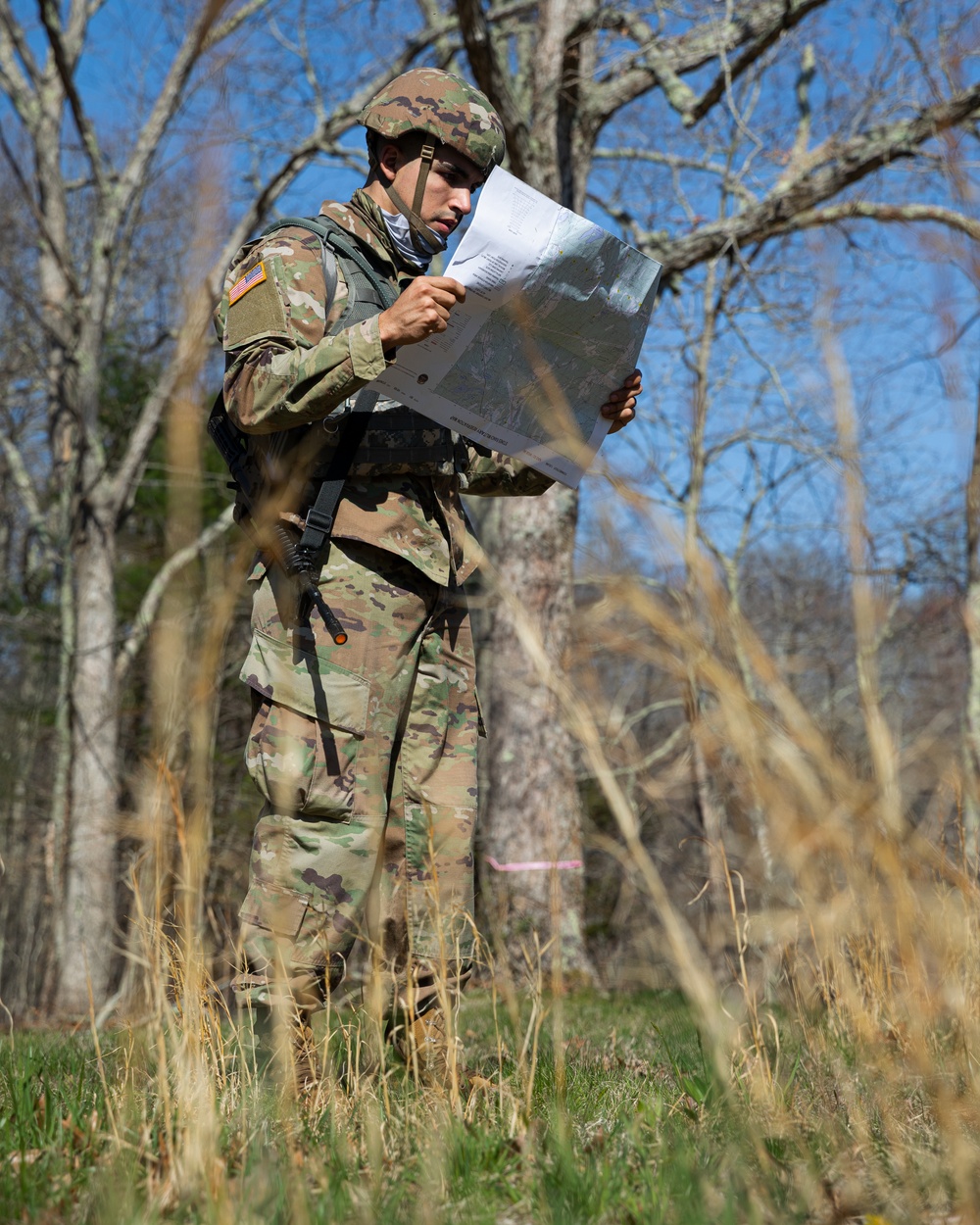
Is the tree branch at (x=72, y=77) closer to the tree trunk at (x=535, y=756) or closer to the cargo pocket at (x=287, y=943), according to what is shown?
the tree trunk at (x=535, y=756)

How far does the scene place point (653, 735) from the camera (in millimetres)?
18422

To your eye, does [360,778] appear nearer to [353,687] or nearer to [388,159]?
[353,687]

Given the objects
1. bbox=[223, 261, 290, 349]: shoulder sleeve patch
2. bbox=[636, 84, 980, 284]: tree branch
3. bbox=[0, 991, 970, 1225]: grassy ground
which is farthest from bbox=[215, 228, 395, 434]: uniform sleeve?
bbox=[636, 84, 980, 284]: tree branch

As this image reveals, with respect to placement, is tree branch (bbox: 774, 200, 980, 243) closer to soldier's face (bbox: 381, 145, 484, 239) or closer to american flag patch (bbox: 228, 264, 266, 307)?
soldier's face (bbox: 381, 145, 484, 239)

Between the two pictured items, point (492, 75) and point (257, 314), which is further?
point (492, 75)

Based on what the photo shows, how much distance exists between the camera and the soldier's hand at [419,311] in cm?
210

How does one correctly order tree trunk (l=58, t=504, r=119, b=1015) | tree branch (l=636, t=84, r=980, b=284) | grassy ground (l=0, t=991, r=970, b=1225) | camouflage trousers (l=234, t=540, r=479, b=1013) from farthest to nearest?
tree trunk (l=58, t=504, r=119, b=1015) < tree branch (l=636, t=84, r=980, b=284) < camouflage trousers (l=234, t=540, r=479, b=1013) < grassy ground (l=0, t=991, r=970, b=1225)

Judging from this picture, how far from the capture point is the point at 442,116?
2.46 m

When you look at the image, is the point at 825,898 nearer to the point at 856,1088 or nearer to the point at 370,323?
the point at 856,1088

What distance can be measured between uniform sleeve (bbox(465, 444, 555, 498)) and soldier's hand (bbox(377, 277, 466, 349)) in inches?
26.9

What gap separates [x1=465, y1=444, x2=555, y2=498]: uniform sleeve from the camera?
9.18 ft

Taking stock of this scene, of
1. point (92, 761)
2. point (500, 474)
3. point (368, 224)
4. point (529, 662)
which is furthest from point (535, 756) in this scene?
point (92, 761)

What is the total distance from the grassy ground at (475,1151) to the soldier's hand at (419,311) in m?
1.26

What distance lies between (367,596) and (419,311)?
2.06 feet
